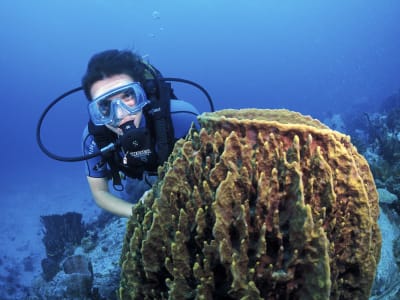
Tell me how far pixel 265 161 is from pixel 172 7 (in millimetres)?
163208

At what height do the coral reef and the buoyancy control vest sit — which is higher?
the buoyancy control vest

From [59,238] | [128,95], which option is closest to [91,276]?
[128,95]

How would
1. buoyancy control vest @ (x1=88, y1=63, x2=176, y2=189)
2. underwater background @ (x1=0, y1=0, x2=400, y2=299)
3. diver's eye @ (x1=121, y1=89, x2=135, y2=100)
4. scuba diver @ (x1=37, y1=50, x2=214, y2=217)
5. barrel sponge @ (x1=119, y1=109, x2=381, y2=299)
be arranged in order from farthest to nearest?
underwater background @ (x1=0, y1=0, x2=400, y2=299) < diver's eye @ (x1=121, y1=89, x2=135, y2=100) < scuba diver @ (x1=37, y1=50, x2=214, y2=217) < buoyancy control vest @ (x1=88, y1=63, x2=176, y2=189) < barrel sponge @ (x1=119, y1=109, x2=381, y2=299)

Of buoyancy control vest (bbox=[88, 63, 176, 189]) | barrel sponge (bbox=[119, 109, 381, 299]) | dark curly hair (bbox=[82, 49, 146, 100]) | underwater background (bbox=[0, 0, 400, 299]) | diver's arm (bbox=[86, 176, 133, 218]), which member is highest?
underwater background (bbox=[0, 0, 400, 299])

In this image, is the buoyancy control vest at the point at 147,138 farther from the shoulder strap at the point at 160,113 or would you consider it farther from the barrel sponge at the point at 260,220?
the barrel sponge at the point at 260,220

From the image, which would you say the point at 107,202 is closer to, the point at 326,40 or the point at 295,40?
the point at 326,40

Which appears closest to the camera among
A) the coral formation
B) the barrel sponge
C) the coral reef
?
the barrel sponge

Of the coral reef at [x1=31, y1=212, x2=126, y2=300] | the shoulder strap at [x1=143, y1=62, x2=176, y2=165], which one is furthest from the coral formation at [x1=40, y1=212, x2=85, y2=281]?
the shoulder strap at [x1=143, y1=62, x2=176, y2=165]

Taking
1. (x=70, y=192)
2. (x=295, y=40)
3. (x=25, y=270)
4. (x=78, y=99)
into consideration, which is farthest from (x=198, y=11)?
(x=25, y=270)

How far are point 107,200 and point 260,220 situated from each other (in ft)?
10.4

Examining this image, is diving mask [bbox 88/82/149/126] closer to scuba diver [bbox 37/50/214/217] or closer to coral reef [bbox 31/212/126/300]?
scuba diver [bbox 37/50/214/217]

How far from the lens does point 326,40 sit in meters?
129

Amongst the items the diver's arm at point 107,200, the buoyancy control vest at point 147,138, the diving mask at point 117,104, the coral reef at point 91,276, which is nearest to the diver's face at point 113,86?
the diving mask at point 117,104

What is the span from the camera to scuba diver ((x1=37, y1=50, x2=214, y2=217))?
4.16 metres
